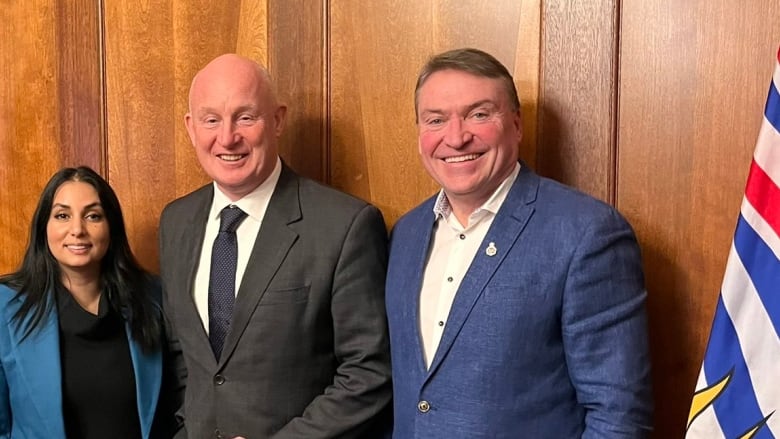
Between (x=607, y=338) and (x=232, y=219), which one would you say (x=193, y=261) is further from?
(x=607, y=338)

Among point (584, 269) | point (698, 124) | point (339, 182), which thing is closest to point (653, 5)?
point (698, 124)

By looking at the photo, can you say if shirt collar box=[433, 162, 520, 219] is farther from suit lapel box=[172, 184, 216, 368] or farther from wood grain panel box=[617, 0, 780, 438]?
suit lapel box=[172, 184, 216, 368]

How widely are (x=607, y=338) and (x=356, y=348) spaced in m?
0.64

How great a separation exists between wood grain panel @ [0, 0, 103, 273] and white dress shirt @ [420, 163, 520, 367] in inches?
54.3

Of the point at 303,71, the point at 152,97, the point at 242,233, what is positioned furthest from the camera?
the point at 152,97

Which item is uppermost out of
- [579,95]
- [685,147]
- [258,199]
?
[579,95]

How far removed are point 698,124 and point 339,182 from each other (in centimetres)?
103

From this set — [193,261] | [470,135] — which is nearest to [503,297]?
[470,135]

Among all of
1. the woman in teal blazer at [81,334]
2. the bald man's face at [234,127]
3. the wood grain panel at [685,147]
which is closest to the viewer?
the wood grain panel at [685,147]

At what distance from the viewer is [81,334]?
2240 millimetres

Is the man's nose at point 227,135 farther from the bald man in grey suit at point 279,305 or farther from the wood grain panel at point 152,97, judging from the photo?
the wood grain panel at point 152,97

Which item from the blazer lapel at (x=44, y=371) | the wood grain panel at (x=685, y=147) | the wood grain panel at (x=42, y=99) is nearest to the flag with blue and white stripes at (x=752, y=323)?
the wood grain panel at (x=685, y=147)

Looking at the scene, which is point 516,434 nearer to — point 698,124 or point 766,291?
point 766,291

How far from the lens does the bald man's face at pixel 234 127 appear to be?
2094 millimetres
